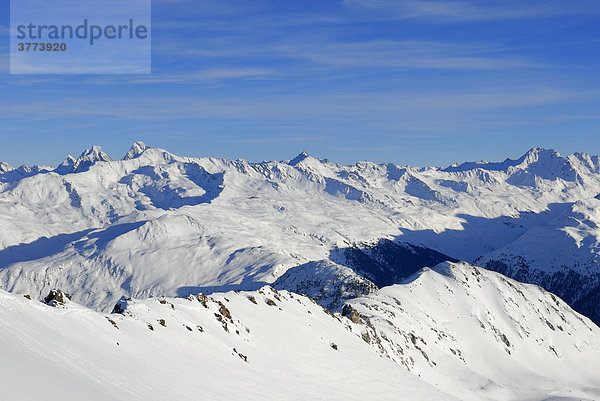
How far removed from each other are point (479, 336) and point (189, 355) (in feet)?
417

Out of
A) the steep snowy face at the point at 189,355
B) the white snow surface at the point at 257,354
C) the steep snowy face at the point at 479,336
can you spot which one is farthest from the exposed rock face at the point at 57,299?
the steep snowy face at the point at 479,336

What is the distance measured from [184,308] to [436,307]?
390 feet

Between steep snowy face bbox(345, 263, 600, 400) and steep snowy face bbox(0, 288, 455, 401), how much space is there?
26.7 m

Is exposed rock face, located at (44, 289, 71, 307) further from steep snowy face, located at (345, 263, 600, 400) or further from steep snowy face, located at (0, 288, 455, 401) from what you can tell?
steep snowy face, located at (345, 263, 600, 400)

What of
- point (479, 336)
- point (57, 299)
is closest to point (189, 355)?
point (57, 299)

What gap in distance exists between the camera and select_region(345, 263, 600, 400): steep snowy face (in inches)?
4316

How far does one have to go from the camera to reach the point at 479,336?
15312 centimetres

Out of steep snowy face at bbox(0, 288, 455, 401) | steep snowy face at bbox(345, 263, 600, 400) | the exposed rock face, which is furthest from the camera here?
steep snowy face at bbox(345, 263, 600, 400)

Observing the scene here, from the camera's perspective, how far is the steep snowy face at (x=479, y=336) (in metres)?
110

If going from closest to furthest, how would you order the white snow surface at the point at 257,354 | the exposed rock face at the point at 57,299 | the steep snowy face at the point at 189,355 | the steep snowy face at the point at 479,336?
the steep snowy face at the point at 189,355, the white snow surface at the point at 257,354, the exposed rock face at the point at 57,299, the steep snowy face at the point at 479,336

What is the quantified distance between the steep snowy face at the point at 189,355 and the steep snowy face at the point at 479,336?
87.6 ft

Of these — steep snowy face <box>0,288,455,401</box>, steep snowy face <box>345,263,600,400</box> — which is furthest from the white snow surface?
steep snowy face <box>345,263,600,400</box>

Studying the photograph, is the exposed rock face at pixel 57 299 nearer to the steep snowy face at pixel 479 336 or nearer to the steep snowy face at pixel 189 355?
the steep snowy face at pixel 189 355

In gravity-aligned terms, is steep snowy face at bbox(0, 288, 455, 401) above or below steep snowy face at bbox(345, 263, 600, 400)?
above
